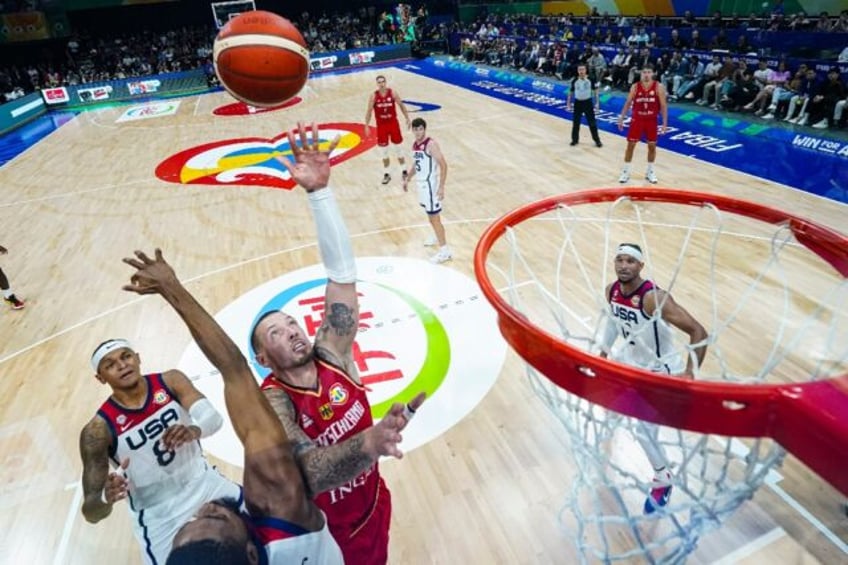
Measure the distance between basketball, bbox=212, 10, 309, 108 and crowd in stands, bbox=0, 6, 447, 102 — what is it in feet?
73.8

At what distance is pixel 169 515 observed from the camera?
2.63 meters

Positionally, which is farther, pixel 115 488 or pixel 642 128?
pixel 642 128

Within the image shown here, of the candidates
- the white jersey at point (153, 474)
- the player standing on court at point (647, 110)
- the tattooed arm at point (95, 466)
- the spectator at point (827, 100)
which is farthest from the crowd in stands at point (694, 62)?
the tattooed arm at point (95, 466)

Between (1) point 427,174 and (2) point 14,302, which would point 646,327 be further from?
(2) point 14,302

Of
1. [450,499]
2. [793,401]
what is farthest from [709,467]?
[793,401]

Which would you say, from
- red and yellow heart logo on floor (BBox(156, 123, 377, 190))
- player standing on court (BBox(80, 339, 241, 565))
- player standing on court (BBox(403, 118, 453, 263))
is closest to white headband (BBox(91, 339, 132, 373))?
player standing on court (BBox(80, 339, 241, 565))

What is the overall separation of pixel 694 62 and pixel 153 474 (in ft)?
47.5

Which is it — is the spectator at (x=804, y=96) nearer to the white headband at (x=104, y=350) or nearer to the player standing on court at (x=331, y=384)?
the player standing on court at (x=331, y=384)

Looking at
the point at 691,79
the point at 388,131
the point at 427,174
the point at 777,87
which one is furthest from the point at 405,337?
the point at 691,79

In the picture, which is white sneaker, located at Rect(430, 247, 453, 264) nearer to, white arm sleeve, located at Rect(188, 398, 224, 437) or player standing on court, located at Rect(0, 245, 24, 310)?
white arm sleeve, located at Rect(188, 398, 224, 437)

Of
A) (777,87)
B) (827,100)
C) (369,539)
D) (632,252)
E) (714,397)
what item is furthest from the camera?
(777,87)

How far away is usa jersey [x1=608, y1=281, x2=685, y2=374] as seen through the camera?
3170mm

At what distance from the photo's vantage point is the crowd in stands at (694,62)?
1040cm

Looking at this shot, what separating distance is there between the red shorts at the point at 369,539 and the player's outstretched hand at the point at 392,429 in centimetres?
87
